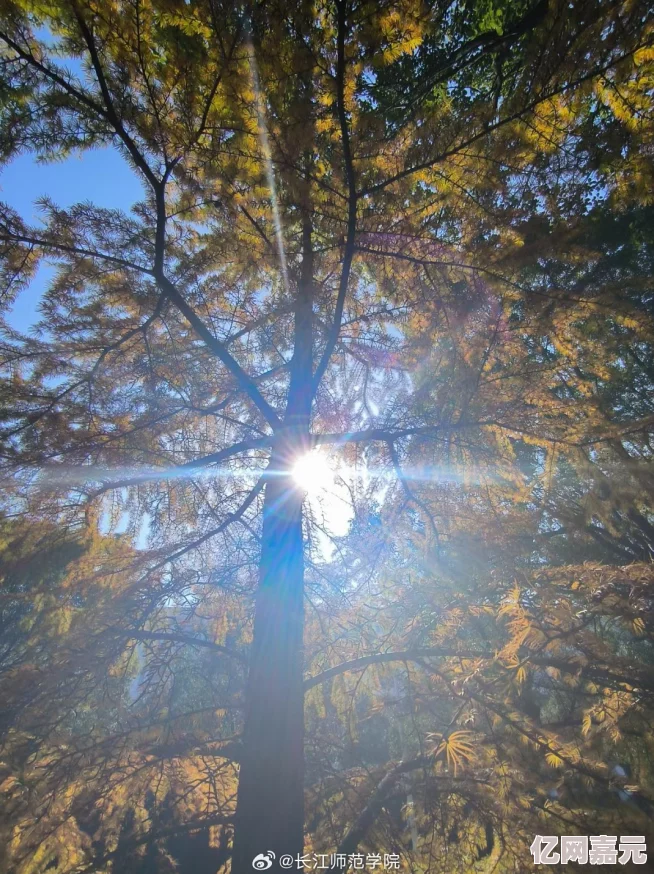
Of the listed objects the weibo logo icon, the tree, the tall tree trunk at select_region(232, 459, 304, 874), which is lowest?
the weibo logo icon

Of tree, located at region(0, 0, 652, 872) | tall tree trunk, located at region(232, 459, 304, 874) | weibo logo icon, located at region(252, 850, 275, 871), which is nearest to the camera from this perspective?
tree, located at region(0, 0, 652, 872)

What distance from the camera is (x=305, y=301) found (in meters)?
3.80

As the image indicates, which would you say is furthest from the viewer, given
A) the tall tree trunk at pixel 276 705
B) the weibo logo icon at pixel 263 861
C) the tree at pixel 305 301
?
the tall tree trunk at pixel 276 705

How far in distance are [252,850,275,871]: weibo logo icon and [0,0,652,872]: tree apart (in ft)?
0.18

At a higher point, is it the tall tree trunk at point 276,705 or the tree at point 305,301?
the tree at point 305,301

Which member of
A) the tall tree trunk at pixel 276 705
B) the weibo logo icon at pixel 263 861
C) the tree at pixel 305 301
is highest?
the tree at pixel 305 301

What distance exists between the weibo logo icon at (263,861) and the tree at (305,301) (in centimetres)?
5

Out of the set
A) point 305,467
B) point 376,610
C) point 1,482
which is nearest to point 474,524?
point 376,610

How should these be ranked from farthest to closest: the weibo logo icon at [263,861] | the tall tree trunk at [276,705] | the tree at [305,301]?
1. the tall tree trunk at [276,705]
2. the weibo logo icon at [263,861]
3. the tree at [305,301]

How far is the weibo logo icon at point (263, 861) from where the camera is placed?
7.50ft

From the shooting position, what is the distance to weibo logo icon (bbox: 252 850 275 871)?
7.50ft

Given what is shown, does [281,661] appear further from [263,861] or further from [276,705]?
[263,861]

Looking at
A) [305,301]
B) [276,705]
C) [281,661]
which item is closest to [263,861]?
[276,705]

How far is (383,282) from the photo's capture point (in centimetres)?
377
